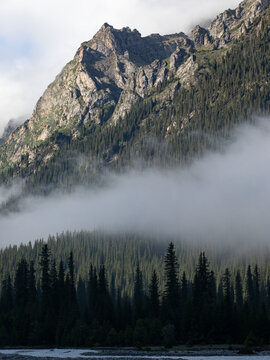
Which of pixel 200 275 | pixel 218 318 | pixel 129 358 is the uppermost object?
pixel 200 275

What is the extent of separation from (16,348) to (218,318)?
47936mm

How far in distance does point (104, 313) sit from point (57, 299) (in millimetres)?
20203

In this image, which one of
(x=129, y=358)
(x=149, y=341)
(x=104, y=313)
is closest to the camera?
(x=129, y=358)

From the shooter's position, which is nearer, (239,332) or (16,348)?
(239,332)

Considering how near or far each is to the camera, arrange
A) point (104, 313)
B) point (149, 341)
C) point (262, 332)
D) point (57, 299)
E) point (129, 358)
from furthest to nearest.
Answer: point (57, 299) < point (104, 313) < point (149, 341) < point (262, 332) < point (129, 358)

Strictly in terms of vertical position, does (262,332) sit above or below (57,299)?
below

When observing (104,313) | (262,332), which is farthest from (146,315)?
(262,332)

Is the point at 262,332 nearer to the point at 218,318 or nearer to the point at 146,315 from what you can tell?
the point at 218,318

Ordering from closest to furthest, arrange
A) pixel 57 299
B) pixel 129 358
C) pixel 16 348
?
pixel 129 358, pixel 16 348, pixel 57 299

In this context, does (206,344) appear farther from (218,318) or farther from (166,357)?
(166,357)

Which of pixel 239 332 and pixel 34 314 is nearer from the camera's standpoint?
pixel 239 332

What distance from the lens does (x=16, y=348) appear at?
454 feet

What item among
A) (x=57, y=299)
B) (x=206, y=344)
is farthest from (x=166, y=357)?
(x=57, y=299)

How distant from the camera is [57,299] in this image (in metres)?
163
